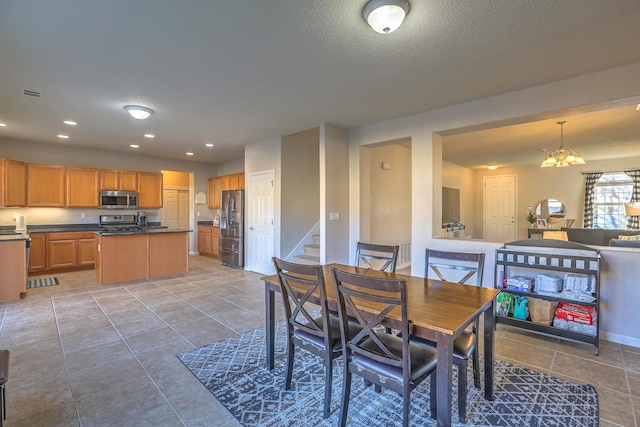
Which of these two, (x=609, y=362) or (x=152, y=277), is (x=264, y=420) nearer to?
(x=609, y=362)

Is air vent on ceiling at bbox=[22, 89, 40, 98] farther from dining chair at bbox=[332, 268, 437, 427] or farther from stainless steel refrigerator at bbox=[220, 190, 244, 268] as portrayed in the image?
dining chair at bbox=[332, 268, 437, 427]

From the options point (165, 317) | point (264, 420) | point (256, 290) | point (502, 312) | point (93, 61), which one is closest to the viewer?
point (264, 420)

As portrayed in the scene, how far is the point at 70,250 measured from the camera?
6.13 m

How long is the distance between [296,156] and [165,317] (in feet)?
11.6

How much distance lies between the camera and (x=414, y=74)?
9.77 feet

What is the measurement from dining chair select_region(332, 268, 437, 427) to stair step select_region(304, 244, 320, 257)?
3810mm

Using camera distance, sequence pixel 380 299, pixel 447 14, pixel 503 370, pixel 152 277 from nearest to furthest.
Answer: pixel 380 299 → pixel 447 14 → pixel 503 370 → pixel 152 277

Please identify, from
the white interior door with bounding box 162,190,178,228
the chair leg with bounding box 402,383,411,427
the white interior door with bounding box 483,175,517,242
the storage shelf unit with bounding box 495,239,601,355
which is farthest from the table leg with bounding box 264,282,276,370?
the white interior door with bounding box 483,175,517,242

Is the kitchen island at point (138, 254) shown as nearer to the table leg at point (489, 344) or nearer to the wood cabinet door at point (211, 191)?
the wood cabinet door at point (211, 191)

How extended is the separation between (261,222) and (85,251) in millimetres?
3811

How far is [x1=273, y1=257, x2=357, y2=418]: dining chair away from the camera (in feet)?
5.94

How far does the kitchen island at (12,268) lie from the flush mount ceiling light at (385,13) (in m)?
5.28

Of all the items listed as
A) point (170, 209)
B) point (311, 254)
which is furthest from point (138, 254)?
point (170, 209)

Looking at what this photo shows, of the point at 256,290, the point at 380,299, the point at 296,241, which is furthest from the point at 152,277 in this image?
the point at 380,299
